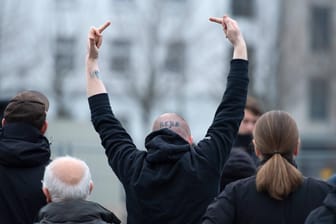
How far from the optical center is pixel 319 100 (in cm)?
3781

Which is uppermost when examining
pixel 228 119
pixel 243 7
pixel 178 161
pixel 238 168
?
pixel 243 7

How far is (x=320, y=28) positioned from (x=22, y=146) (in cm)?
3350

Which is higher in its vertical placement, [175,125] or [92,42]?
[92,42]

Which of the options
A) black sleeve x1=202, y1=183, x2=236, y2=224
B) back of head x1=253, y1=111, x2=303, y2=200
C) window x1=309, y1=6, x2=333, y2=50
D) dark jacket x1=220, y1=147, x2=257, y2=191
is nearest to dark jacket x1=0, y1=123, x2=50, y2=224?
black sleeve x1=202, y1=183, x2=236, y2=224

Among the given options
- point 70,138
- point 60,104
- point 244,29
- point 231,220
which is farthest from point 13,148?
point 244,29

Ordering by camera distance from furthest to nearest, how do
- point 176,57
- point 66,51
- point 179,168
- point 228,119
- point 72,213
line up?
point 176,57 < point 66,51 < point 228,119 < point 179,168 < point 72,213

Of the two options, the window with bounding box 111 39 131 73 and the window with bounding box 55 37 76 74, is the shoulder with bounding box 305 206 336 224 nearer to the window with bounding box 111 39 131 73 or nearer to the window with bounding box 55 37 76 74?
the window with bounding box 55 37 76 74

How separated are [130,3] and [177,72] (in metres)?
3.62

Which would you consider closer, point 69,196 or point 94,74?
point 69,196

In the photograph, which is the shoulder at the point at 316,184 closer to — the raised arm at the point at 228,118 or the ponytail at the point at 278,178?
the ponytail at the point at 278,178

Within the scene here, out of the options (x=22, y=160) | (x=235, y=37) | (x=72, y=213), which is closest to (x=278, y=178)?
(x=235, y=37)

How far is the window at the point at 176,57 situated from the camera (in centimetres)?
3260

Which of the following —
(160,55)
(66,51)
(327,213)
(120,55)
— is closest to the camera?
(327,213)

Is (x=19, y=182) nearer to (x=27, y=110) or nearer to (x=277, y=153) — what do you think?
(x=27, y=110)
